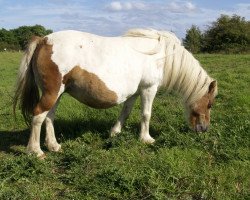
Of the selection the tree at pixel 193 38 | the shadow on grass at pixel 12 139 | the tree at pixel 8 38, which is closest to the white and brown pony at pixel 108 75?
the shadow on grass at pixel 12 139

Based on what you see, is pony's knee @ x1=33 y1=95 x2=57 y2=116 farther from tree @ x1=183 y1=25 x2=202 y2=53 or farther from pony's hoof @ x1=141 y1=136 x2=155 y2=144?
tree @ x1=183 y1=25 x2=202 y2=53

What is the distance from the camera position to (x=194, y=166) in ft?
16.4

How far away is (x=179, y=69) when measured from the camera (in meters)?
6.48

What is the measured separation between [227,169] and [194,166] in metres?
0.40

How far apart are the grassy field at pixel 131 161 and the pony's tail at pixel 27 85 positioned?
739 millimetres

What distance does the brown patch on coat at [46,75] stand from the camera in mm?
5418

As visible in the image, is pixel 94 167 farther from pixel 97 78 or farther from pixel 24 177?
pixel 97 78

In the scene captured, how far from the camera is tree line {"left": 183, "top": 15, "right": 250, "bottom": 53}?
1415 inches

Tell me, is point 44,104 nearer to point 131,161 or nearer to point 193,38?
point 131,161

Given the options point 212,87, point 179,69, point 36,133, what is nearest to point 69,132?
point 36,133

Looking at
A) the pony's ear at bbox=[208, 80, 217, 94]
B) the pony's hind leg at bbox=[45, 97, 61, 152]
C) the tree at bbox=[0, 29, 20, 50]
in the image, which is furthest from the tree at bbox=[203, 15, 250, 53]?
the tree at bbox=[0, 29, 20, 50]

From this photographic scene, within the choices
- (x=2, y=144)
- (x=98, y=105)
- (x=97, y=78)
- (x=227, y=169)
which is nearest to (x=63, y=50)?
(x=97, y=78)

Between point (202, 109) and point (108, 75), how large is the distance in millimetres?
1919

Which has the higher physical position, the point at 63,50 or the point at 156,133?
the point at 63,50
